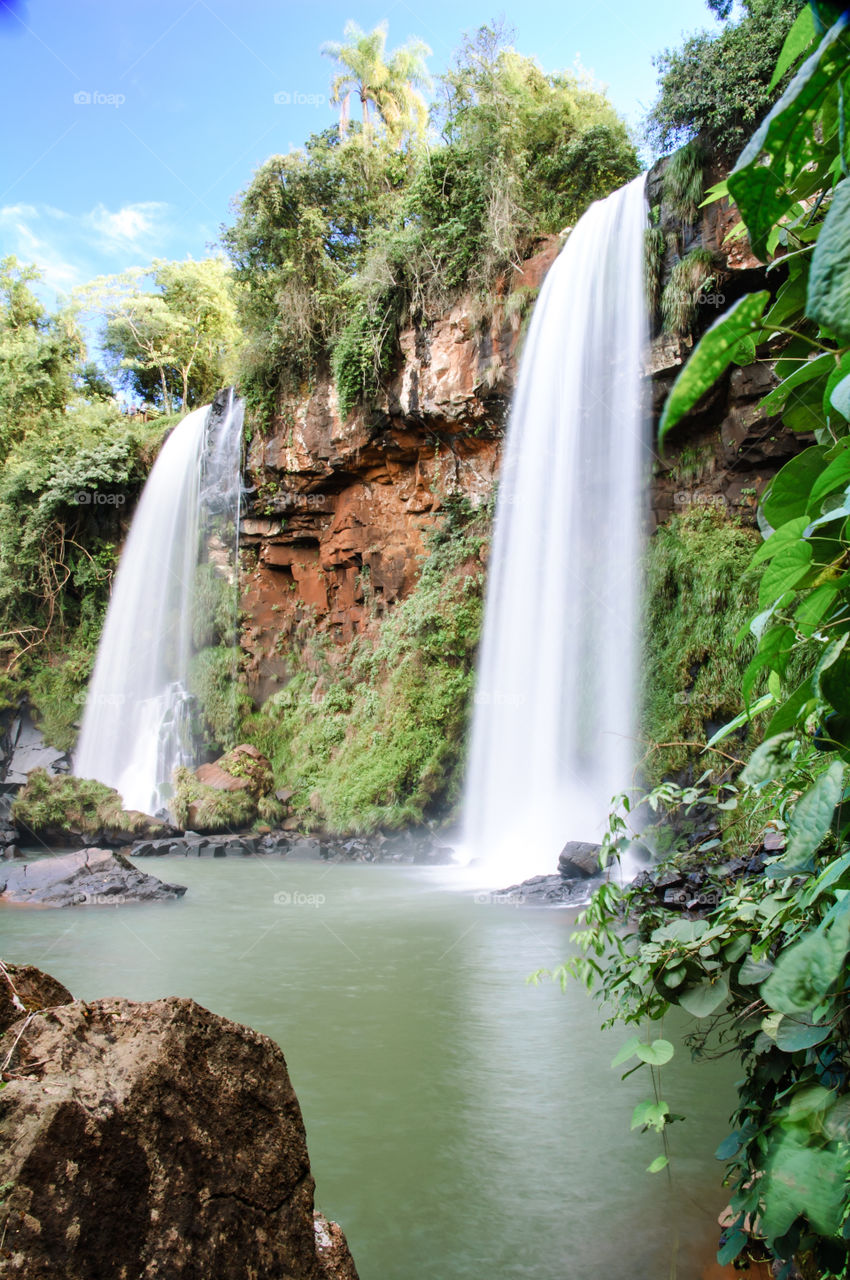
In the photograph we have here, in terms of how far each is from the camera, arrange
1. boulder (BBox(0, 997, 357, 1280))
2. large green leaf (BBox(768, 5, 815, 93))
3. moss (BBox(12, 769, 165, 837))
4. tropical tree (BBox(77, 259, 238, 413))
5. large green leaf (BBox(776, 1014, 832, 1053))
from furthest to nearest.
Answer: tropical tree (BBox(77, 259, 238, 413)) < moss (BBox(12, 769, 165, 837)) < boulder (BBox(0, 997, 357, 1280)) < large green leaf (BBox(776, 1014, 832, 1053)) < large green leaf (BBox(768, 5, 815, 93))

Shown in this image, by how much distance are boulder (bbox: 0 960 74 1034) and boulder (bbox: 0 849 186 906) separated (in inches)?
264

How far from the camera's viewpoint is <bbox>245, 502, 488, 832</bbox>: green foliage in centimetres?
1290

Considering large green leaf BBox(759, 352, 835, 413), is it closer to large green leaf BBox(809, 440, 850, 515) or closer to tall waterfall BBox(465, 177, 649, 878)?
large green leaf BBox(809, 440, 850, 515)

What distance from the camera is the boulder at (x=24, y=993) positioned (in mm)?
1614

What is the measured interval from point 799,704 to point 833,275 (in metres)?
0.50

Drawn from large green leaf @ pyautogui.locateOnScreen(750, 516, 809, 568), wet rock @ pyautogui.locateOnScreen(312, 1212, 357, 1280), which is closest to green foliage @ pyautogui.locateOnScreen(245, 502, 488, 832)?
wet rock @ pyautogui.locateOnScreen(312, 1212, 357, 1280)

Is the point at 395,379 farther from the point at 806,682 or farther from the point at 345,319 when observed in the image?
the point at 806,682

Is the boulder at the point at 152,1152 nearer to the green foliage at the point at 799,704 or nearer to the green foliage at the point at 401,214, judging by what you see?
the green foliage at the point at 799,704

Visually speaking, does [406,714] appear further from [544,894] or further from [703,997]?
[703,997]

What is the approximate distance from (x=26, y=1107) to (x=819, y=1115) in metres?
1.23

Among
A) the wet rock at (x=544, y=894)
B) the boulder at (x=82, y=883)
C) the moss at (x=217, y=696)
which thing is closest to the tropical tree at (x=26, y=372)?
the moss at (x=217, y=696)

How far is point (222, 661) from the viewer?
16.8m

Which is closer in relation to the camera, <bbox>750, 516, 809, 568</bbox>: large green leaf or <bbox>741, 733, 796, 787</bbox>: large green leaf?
<bbox>750, 516, 809, 568</bbox>: large green leaf

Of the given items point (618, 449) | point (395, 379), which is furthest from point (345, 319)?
point (618, 449)
